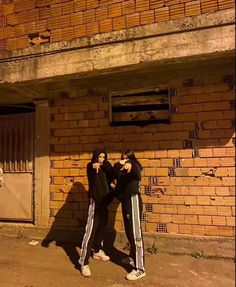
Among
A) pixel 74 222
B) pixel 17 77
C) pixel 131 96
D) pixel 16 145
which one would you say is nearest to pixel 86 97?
pixel 131 96

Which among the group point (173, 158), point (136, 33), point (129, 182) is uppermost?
point (136, 33)

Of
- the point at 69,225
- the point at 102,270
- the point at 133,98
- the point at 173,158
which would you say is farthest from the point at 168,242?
the point at 133,98

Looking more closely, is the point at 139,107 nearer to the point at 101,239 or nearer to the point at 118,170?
the point at 118,170

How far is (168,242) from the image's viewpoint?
15.1 ft

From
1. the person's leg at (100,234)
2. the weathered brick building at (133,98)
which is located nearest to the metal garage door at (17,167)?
the weathered brick building at (133,98)

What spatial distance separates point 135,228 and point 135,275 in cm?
54

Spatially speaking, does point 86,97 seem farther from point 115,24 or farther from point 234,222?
point 234,222

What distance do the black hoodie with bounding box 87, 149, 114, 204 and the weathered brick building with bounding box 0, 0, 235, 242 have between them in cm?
73

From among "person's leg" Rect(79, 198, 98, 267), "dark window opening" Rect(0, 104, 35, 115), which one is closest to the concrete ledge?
"person's leg" Rect(79, 198, 98, 267)

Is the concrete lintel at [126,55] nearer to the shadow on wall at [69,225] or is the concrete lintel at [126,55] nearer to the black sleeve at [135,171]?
the black sleeve at [135,171]

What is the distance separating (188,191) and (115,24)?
8.21ft

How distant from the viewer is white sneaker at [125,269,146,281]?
3.75 metres

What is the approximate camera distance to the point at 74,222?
5.12 meters

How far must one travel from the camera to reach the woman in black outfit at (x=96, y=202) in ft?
13.1
